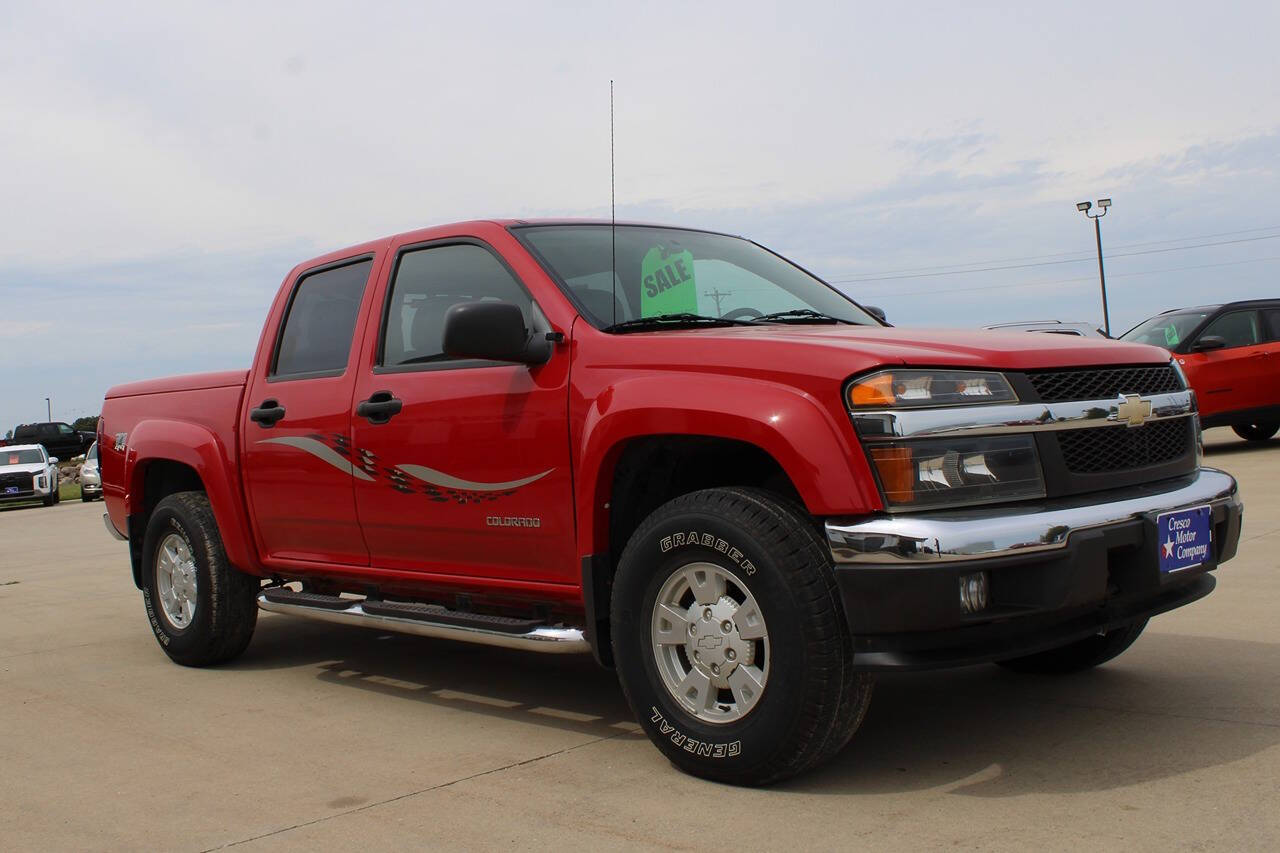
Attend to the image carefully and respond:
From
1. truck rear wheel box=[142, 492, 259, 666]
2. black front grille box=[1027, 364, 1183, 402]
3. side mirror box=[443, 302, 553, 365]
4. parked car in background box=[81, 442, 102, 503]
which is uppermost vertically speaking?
side mirror box=[443, 302, 553, 365]

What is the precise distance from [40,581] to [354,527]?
605 cm

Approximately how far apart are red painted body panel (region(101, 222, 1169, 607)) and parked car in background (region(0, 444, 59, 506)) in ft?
69.5

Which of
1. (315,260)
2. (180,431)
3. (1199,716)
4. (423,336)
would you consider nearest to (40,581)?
(180,431)

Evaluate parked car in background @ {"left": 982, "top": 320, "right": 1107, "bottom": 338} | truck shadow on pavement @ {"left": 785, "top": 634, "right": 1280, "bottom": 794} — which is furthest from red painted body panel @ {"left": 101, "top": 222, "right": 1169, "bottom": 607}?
parked car in background @ {"left": 982, "top": 320, "right": 1107, "bottom": 338}

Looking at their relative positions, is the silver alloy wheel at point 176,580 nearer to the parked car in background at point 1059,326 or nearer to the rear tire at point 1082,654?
the rear tire at point 1082,654

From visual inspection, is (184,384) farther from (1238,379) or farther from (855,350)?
(1238,379)

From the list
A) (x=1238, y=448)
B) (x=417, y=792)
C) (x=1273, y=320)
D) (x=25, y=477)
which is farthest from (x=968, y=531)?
(x=25, y=477)

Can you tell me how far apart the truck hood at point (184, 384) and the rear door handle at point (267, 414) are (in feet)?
1.13

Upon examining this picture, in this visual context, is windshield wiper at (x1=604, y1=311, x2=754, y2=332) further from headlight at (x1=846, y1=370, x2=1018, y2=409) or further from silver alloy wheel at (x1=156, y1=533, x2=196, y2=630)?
silver alloy wheel at (x1=156, y1=533, x2=196, y2=630)

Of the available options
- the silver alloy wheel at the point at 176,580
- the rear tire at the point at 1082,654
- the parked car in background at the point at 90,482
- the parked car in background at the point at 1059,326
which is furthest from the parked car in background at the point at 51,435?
the rear tire at the point at 1082,654

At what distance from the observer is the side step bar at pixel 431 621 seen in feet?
14.0

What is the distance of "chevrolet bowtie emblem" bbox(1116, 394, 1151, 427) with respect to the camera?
150 inches

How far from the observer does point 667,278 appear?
15.8ft

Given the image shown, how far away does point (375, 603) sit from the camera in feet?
17.2
